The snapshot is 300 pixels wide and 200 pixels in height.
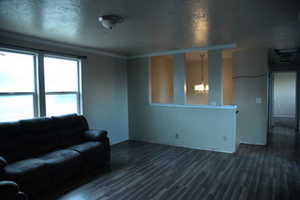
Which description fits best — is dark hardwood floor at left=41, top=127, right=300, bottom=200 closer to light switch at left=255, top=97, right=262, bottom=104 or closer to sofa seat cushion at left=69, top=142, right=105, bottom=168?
sofa seat cushion at left=69, top=142, right=105, bottom=168

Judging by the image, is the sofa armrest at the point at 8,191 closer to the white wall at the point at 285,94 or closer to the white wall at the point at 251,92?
the white wall at the point at 251,92

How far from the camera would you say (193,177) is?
3.42 meters

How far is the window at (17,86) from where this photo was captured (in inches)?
137

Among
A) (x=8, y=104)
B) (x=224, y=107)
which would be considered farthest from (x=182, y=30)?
(x=8, y=104)

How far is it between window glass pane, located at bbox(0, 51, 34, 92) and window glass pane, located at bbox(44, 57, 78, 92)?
299mm

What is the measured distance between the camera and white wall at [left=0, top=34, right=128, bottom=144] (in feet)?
15.8

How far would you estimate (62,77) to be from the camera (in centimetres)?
441

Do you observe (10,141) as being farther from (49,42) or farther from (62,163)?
(49,42)

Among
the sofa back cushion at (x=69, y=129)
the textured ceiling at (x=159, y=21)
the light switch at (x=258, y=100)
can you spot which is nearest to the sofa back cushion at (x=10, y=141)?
the sofa back cushion at (x=69, y=129)

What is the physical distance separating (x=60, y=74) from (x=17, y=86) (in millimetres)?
895

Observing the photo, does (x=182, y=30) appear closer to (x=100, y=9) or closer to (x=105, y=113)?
(x=100, y=9)

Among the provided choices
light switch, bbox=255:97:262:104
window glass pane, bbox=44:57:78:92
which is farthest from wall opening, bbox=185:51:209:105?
window glass pane, bbox=44:57:78:92

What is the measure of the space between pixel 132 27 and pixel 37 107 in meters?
2.35

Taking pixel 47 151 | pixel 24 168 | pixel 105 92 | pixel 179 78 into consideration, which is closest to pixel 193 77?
pixel 179 78
